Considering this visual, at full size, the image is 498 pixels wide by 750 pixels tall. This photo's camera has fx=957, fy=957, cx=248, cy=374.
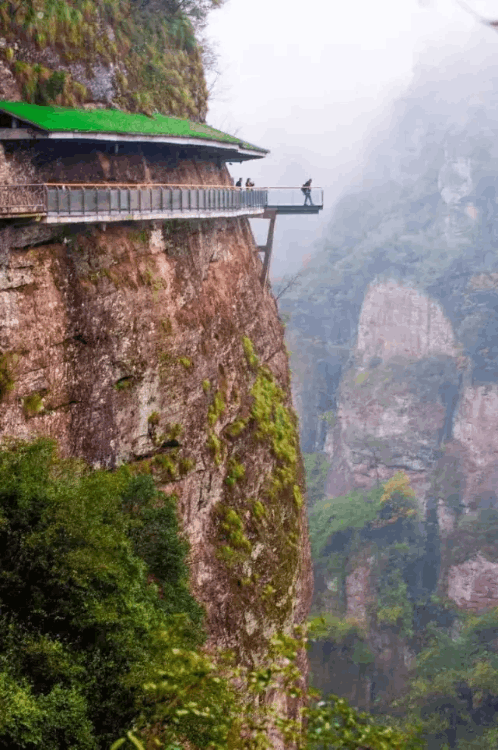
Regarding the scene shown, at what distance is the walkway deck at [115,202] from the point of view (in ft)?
64.1

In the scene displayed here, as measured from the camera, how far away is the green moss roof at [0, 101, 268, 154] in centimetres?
1973

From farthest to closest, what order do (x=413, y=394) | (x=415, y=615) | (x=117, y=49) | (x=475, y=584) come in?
1. (x=413, y=394)
2. (x=475, y=584)
3. (x=415, y=615)
4. (x=117, y=49)

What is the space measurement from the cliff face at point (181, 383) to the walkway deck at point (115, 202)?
22.7 inches

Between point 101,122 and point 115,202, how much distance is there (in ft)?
5.95

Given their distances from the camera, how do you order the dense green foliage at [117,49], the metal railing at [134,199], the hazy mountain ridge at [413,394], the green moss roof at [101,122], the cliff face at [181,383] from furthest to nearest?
1. the hazy mountain ridge at [413,394]
2. the dense green foliage at [117,49]
3. the metal railing at [134,199]
4. the cliff face at [181,383]
5. the green moss roof at [101,122]

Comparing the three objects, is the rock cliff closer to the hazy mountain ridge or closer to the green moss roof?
the green moss roof

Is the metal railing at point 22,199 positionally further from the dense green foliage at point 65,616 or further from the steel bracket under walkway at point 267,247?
the steel bracket under walkway at point 267,247

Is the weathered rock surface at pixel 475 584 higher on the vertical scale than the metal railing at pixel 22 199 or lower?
lower

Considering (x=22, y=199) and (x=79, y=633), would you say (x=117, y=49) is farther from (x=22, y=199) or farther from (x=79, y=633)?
(x=79, y=633)

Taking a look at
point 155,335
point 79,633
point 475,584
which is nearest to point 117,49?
point 155,335

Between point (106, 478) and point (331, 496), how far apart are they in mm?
99335

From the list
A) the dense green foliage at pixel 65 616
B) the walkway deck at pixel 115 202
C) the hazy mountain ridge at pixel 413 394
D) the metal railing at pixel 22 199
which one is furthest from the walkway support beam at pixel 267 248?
the hazy mountain ridge at pixel 413 394

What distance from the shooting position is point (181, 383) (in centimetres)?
2445

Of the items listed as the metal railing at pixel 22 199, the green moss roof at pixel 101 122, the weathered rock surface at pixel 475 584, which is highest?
the green moss roof at pixel 101 122
